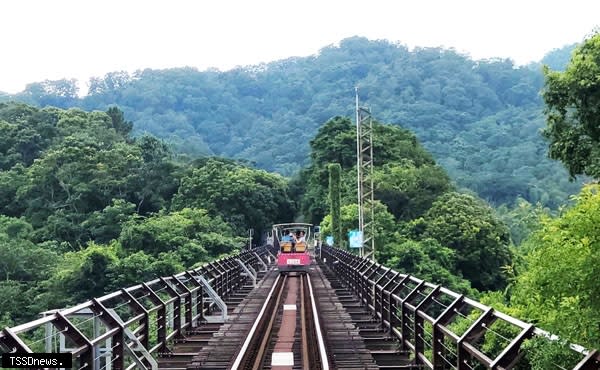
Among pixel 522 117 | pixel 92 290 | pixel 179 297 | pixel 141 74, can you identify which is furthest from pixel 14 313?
pixel 141 74

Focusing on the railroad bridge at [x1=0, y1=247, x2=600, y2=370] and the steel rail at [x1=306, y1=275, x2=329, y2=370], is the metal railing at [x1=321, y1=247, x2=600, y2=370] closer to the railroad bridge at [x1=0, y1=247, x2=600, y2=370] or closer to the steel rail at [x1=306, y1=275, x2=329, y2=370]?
the railroad bridge at [x1=0, y1=247, x2=600, y2=370]

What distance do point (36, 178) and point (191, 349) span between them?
160 ft

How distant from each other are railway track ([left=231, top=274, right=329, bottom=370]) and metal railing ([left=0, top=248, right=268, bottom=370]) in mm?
1303

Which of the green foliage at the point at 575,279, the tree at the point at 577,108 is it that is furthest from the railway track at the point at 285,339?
the tree at the point at 577,108

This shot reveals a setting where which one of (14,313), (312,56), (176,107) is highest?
(312,56)

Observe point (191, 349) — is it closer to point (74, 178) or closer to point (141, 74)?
point (74, 178)

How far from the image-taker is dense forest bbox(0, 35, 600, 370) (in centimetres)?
2103

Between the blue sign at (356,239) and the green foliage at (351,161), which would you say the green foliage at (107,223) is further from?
the blue sign at (356,239)

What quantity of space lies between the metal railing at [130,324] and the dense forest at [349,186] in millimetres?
4255

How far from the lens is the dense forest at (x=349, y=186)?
21.0 m

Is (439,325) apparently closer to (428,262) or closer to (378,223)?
(428,262)

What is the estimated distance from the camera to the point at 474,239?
43.2 meters

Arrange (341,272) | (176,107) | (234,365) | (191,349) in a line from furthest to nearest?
1. (176,107)
2. (341,272)
3. (191,349)
4. (234,365)

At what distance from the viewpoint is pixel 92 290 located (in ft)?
117
